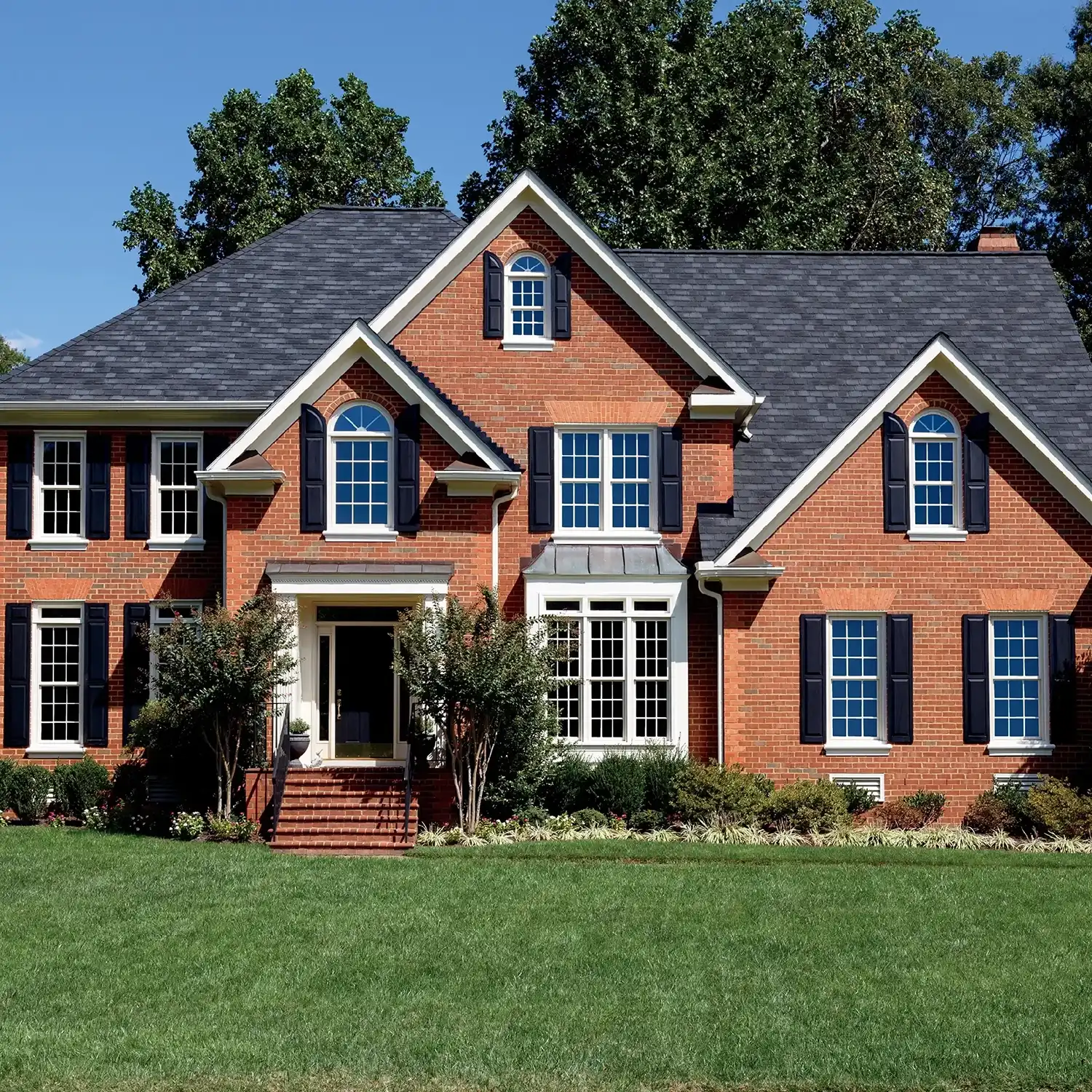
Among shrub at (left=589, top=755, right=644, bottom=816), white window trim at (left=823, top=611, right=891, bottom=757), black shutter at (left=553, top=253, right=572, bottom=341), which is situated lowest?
shrub at (left=589, top=755, right=644, bottom=816)

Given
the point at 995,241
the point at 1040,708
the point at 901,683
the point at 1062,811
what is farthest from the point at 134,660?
the point at 995,241

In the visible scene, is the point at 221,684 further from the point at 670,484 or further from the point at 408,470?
the point at 670,484

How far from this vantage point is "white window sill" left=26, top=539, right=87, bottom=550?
25422mm

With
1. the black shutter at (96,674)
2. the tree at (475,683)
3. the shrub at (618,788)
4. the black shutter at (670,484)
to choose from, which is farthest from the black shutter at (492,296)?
the black shutter at (96,674)

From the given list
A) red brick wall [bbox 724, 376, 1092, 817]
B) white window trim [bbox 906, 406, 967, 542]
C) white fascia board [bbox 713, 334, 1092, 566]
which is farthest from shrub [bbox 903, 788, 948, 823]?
white fascia board [bbox 713, 334, 1092, 566]

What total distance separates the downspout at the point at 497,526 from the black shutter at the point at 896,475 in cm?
593

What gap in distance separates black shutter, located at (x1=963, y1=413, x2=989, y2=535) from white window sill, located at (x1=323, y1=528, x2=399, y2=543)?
30.0ft

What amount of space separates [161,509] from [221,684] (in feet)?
17.3

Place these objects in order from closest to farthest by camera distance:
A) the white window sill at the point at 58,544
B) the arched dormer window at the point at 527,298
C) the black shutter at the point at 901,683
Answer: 1. the black shutter at the point at 901,683
2. the arched dormer window at the point at 527,298
3. the white window sill at the point at 58,544

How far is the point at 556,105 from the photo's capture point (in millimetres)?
44562

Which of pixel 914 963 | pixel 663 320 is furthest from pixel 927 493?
pixel 914 963

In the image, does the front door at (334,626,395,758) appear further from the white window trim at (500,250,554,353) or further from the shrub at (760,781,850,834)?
the shrub at (760,781,850,834)

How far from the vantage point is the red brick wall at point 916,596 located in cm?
2352

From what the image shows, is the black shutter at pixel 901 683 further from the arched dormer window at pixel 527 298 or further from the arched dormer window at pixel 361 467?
→ the arched dormer window at pixel 361 467
